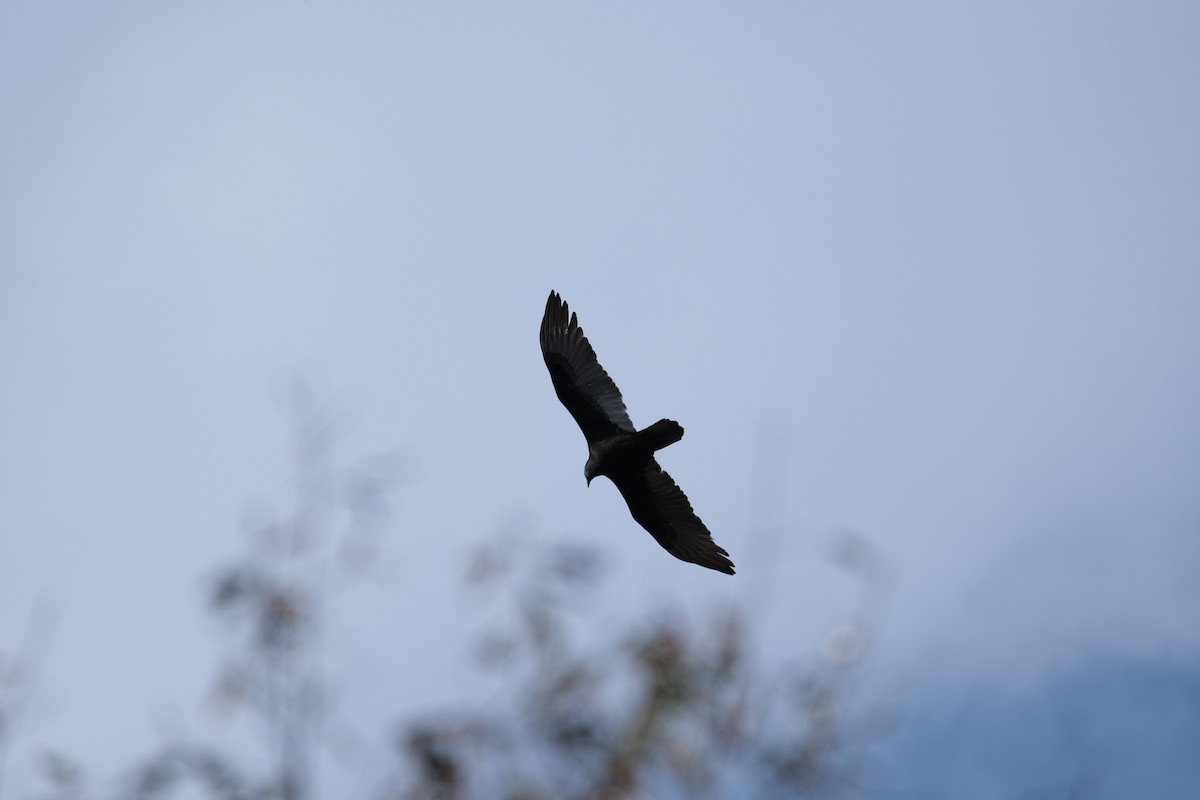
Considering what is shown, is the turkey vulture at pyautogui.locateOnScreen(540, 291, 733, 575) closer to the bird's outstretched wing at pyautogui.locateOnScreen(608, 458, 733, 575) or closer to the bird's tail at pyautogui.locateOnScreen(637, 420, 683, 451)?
the bird's outstretched wing at pyautogui.locateOnScreen(608, 458, 733, 575)

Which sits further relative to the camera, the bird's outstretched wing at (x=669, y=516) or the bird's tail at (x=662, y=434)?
the bird's outstretched wing at (x=669, y=516)

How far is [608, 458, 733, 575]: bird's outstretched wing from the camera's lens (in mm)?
12742

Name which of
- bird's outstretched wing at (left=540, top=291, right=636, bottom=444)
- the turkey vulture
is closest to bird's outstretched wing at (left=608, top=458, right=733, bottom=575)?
the turkey vulture

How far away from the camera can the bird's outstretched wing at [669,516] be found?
502 inches

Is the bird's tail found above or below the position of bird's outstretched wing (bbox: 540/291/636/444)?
below

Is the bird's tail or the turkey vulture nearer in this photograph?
the bird's tail

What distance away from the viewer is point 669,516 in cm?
1299

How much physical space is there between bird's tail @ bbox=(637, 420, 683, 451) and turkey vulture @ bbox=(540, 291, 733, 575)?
0.48 m

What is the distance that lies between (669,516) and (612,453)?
1.18m

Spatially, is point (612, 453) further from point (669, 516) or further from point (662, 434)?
point (669, 516)

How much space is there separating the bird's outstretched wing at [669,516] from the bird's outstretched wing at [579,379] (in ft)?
1.95

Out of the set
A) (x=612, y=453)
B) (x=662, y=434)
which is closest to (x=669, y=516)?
(x=612, y=453)

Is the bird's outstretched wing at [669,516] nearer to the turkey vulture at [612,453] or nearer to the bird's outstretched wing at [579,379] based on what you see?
the turkey vulture at [612,453]

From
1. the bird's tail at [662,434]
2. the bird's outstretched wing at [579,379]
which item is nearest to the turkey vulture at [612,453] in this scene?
the bird's outstretched wing at [579,379]
